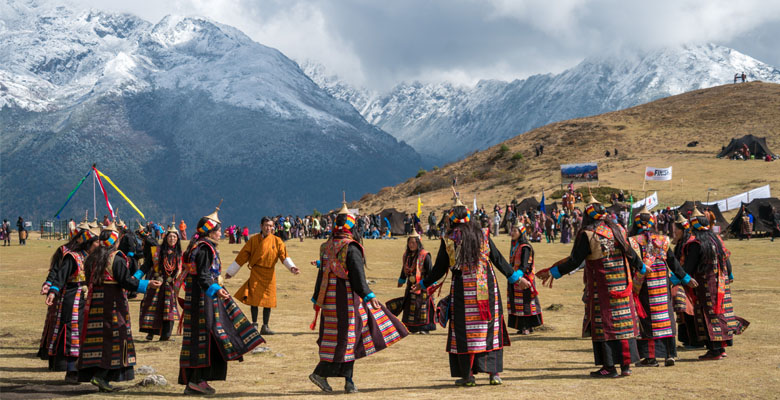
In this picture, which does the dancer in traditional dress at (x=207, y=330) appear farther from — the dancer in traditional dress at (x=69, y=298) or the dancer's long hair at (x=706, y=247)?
the dancer's long hair at (x=706, y=247)

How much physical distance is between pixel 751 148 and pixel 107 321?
66.1 metres

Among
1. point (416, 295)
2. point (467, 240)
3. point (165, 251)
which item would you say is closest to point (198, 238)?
point (467, 240)

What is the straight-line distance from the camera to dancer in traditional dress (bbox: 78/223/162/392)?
27.1 feet

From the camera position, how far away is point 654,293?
958 centimetres

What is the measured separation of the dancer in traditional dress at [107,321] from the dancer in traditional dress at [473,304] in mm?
3364

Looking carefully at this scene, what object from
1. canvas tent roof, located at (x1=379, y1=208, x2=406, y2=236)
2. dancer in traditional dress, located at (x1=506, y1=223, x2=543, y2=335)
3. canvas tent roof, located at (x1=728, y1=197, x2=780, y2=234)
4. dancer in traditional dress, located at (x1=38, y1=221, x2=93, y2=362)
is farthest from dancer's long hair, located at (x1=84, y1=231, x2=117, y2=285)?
canvas tent roof, located at (x1=379, y1=208, x2=406, y2=236)

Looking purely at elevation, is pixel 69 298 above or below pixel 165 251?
below

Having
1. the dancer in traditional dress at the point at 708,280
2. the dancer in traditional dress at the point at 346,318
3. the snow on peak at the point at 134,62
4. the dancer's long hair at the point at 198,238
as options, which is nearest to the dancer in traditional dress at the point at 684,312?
the dancer in traditional dress at the point at 708,280

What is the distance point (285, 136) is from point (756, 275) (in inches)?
4780

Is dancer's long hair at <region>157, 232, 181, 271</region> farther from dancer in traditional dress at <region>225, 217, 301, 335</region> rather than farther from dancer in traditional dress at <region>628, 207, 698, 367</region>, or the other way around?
dancer in traditional dress at <region>628, 207, 698, 367</region>

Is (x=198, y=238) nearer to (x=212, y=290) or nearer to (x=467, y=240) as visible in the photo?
(x=212, y=290)

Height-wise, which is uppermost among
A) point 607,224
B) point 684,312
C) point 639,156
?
point 639,156

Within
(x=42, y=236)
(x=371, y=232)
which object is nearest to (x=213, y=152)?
(x=42, y=236)

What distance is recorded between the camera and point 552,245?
36.9 meters
